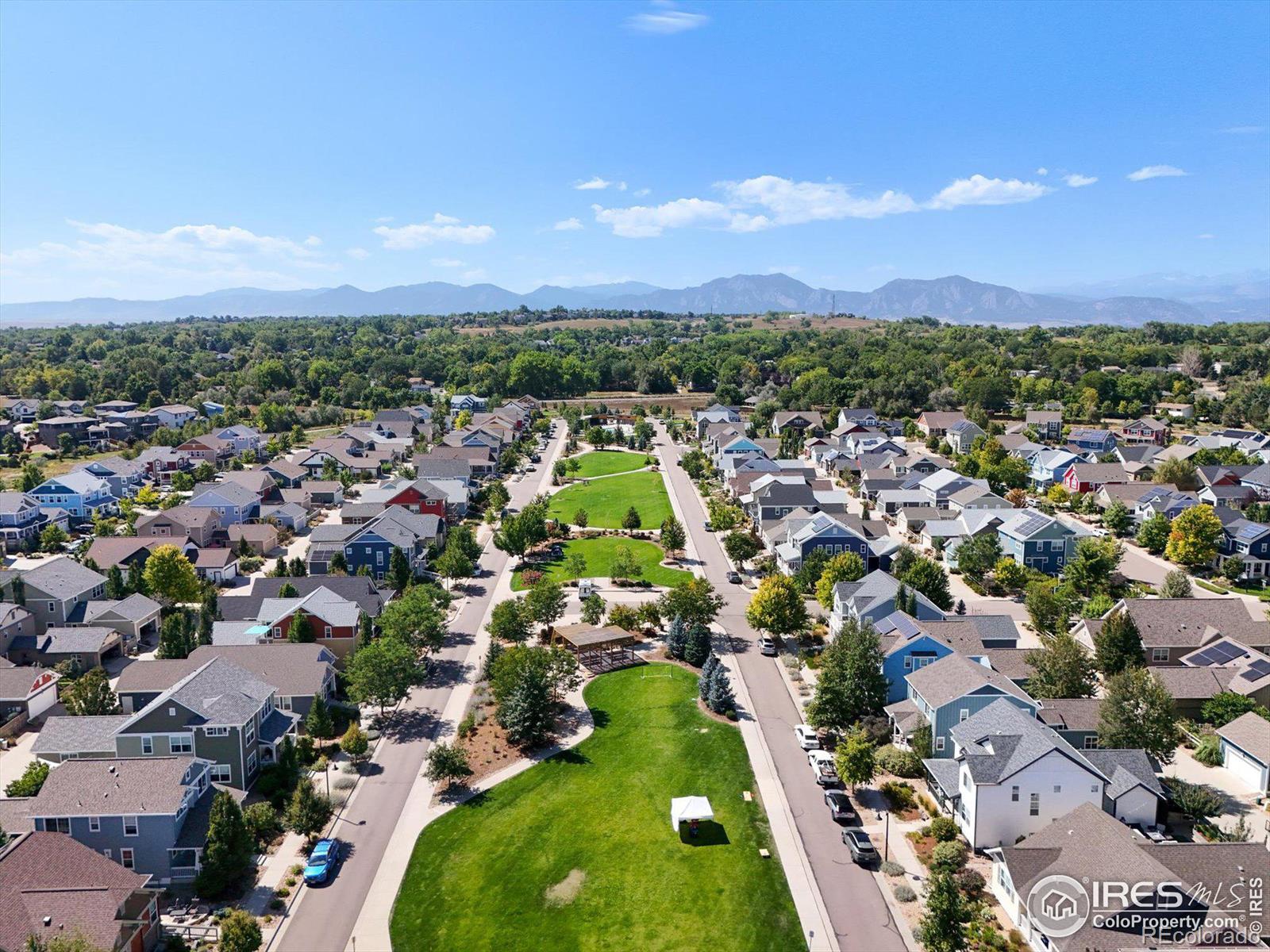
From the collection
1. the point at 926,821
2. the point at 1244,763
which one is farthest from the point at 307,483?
the point at 1244,763

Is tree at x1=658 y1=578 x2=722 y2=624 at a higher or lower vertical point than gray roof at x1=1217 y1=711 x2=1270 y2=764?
higher

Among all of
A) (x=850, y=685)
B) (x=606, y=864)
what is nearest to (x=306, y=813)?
(x=606, y=864)

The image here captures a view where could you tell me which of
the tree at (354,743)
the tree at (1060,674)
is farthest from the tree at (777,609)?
the tree at (354,743)

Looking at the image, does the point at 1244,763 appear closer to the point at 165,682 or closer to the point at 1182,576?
the point at 1182,576

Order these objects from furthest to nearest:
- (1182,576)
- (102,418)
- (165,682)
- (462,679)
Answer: (102,418) < (1182,576) < (462,679) < (165,682)

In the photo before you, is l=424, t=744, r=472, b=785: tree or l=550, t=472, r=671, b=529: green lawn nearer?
l=424, t=744, r=472, b=785: tree

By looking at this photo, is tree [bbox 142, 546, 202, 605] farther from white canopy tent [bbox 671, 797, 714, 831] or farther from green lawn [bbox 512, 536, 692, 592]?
white canopy tent [bbox 671, 797, 714, 831]

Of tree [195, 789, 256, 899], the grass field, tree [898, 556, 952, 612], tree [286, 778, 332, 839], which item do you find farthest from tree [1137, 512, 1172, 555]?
tree [195, 789, 256, 899]
